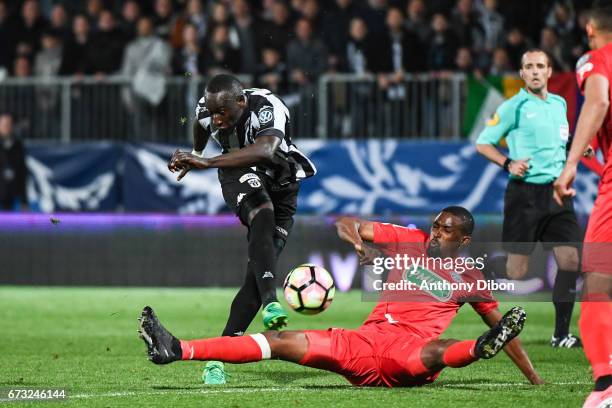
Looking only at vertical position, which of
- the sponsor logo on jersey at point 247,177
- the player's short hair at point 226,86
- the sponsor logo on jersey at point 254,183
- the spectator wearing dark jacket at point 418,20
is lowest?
the sponsor logo on jersey at point 254,183

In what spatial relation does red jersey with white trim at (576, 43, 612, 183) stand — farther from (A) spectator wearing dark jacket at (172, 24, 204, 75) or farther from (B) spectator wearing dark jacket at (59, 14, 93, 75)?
(B) spectator wearing dark jacket at (59, 14, 93, 75)

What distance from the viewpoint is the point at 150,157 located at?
16.9 metres

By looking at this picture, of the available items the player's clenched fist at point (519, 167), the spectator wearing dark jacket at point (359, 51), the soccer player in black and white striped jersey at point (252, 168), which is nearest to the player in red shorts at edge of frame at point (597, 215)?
the soccer player in black and white striped jersey at point (252, 168)

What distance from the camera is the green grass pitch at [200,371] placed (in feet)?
23.2

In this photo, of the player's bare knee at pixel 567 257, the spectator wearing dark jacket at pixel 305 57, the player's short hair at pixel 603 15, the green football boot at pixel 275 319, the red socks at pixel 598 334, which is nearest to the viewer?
the red socks at pixel 598 334

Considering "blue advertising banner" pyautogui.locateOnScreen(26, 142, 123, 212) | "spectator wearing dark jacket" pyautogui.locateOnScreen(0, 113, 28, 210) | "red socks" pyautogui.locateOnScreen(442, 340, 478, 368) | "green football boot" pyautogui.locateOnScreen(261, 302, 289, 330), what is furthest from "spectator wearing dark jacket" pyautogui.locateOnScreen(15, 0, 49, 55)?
"red socks" pyautogui.locateOnScreen(442, 340, 478, 368)

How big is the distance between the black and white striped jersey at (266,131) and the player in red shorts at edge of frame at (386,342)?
111 centimetres

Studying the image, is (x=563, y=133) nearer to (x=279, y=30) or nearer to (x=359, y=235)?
(x=359, y=235)

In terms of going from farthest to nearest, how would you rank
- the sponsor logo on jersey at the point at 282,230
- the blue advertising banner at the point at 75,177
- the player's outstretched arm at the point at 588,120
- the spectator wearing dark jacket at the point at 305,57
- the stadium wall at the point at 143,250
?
the blue advertising banner at the point at 75,177 → the spectator wearing dark jacket at the point at 305,57 → the stadium wall at the point at 143,250 → the sponsor logo on jersey at the point at 282,230 → the player's outstretched arm at the point at 588,120

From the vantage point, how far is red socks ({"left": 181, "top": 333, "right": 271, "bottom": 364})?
7109mm

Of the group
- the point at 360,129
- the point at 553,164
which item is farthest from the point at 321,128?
the point at 553,164

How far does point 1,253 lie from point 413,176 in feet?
18.7

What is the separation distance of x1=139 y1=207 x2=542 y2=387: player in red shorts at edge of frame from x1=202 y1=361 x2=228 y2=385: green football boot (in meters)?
0.75

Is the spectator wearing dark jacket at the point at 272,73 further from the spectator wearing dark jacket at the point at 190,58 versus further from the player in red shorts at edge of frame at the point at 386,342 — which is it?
the player in red shorts at edge of frame at the point at 386,342
